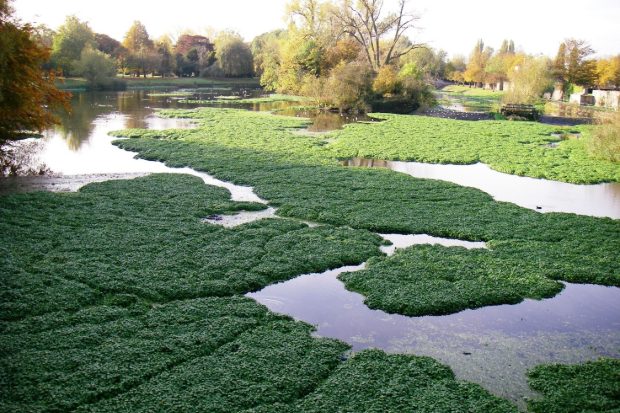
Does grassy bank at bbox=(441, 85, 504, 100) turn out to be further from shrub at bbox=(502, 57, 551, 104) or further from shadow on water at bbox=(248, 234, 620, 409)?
shadow on water at bbox=(248, 234, 620, 409)

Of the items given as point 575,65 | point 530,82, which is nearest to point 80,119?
point 530,82

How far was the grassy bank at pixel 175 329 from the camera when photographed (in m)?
7.08

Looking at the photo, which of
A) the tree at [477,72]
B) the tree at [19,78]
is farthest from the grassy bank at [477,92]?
the tree at [19,78]

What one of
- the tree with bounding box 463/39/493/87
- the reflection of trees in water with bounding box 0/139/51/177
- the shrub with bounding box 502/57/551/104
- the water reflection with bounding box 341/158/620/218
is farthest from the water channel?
the tree with bounding box 463/39/493/87

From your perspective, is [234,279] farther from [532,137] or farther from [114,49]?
[114,49]

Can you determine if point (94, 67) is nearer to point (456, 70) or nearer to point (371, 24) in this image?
point (371, 24)

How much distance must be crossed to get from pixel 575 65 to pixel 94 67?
2531 inches

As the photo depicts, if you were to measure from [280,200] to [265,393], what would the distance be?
9933 millimetres

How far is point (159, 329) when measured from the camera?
28.6 ft

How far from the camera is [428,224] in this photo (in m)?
14.6

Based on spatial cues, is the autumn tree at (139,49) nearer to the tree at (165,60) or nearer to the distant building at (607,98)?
the tree at (165,60)

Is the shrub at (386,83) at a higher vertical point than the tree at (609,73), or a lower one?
lower

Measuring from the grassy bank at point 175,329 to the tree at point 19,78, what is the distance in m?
6.57

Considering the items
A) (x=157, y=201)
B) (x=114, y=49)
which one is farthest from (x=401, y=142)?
(x=114, y=49)
